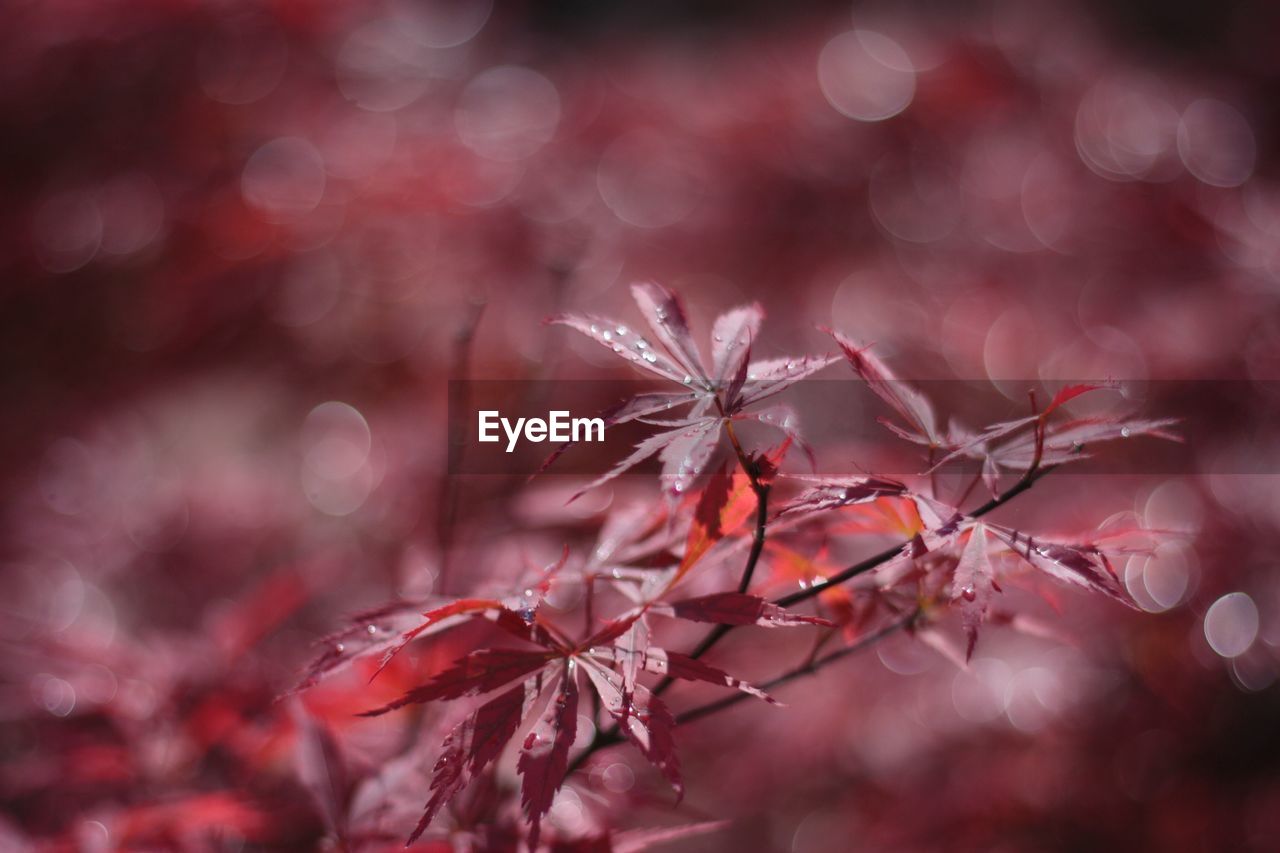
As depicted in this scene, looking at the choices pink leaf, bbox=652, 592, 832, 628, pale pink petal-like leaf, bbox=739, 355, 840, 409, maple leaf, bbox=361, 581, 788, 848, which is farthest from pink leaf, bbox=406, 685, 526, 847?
pale pink petal-like leaf, bbox=739, 355, 840, 409

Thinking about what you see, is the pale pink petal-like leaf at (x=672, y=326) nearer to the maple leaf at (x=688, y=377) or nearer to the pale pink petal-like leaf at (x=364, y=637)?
the maple leaf at (x=688, y=377)

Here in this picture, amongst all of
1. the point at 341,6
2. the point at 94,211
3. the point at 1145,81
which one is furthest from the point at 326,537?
the point at 1145,81

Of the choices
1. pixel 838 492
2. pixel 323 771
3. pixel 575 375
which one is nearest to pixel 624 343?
pixel 838 492

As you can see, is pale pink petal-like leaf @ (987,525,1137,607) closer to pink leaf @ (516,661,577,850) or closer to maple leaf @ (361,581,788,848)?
maple leaf @ (361,581,788,848)

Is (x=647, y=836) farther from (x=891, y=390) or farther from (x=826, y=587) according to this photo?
(x=891, y=390)

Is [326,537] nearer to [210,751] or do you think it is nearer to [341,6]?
[210,751]

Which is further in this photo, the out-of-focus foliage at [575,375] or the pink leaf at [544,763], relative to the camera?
the out-of-focus foliage at [575,375]

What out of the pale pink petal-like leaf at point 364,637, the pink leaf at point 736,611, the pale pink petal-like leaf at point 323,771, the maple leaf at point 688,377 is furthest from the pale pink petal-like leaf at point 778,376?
the pale pink petal-like leaf at point 323,771

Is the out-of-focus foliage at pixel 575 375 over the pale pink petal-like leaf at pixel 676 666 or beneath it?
beneath

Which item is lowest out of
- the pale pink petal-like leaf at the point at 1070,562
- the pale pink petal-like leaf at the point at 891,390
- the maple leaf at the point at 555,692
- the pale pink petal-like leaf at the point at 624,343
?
the maple leaf at the point at 555,692
